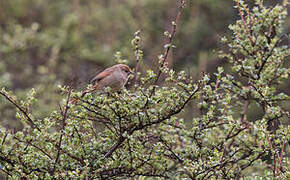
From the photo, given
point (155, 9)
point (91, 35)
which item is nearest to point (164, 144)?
point (155, 9)

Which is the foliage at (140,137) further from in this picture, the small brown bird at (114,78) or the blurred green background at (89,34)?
the blurred green background at (89,34)

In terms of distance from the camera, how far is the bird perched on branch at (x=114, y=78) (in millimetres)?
4586

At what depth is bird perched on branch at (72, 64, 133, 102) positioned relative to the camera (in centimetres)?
459

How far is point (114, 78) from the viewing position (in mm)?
4648

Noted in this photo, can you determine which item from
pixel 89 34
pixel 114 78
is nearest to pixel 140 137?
pixel 114 78

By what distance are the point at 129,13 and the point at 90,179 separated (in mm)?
12422

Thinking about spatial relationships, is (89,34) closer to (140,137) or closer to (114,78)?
(114,78)

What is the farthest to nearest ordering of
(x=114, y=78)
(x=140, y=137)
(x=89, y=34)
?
1. (x=89, y=34)
2. (x=114, y=78)
3. (x=140, y=137)

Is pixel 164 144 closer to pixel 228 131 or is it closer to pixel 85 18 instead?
pixel 228 131

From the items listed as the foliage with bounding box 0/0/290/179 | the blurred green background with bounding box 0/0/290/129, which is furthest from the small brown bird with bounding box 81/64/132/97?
the blurred green background with bounding box 0/0/290/129

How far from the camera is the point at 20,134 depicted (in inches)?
140

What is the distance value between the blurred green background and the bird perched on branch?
699 centimetres

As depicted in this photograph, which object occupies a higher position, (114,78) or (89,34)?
(89,34)

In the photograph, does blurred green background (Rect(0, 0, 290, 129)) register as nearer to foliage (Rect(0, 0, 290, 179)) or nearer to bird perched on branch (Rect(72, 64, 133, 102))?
bird perched on branch (Rect(72, 64, 133, 102))
